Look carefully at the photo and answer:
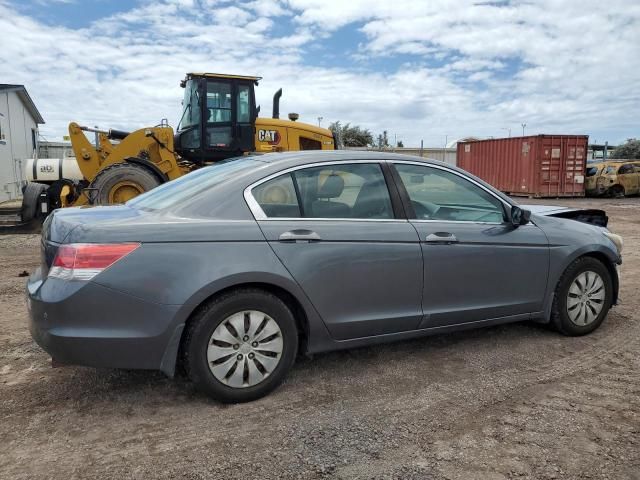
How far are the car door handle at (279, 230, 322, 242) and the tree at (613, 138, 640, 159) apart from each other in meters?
56.0

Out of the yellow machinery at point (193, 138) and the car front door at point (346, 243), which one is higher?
the yellow machinery at point (193, 138)

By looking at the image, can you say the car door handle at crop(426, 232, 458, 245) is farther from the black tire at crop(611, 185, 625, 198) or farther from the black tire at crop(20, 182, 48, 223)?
the black tire at crop(611, 185, 625, 198)

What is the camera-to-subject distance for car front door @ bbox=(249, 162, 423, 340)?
3357mm

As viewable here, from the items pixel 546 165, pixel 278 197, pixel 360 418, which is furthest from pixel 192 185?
pixel 546 165

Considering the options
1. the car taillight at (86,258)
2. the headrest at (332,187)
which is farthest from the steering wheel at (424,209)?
the car taillight at (86,258)

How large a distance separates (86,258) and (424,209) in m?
2.31

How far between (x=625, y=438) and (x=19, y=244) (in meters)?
9.70

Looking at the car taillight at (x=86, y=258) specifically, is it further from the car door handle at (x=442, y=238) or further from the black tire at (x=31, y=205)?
the black tire at (x=31, y=205)

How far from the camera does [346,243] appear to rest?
11.4 feet

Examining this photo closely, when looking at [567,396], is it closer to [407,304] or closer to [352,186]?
[407,304]

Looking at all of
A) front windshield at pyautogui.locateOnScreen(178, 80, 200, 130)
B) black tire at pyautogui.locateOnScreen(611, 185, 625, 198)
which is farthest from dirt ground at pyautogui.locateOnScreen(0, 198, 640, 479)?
black tire at pyautogui.locateOnScreen(611, 185, 625, 198)

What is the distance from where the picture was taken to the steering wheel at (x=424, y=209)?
12.7ft

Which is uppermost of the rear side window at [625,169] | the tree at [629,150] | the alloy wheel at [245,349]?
the tree at [629,150]

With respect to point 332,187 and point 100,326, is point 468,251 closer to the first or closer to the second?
point 332,187
